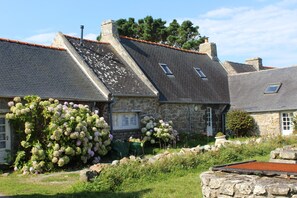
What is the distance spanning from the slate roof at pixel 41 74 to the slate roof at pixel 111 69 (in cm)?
84

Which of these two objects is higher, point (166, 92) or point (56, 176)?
point (166, 92)

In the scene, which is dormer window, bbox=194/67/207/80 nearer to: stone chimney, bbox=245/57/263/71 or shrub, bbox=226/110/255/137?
shrub, bbox=226/110/255/137

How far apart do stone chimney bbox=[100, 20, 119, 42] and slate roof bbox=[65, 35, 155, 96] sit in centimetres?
90

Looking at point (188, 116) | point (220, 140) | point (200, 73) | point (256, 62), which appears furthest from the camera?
point (256, 62)

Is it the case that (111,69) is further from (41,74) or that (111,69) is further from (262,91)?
(262,91)

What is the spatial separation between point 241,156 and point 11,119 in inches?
322

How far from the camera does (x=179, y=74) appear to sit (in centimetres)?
2420

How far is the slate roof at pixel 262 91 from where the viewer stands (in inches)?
892

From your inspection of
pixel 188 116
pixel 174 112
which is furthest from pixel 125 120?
pixel 188 116

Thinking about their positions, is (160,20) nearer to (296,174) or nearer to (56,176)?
(56,176)

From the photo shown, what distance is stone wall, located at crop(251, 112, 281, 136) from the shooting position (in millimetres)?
22562

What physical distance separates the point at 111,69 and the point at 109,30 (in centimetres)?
345

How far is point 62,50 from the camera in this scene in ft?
65.3

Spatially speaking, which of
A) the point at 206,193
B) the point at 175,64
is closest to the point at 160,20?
the point at 175,64
